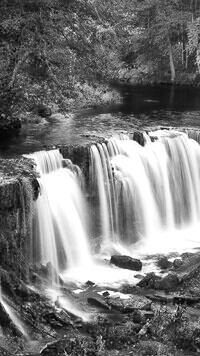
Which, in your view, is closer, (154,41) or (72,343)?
(72,343)

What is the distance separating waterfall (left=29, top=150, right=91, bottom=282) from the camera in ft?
53.2

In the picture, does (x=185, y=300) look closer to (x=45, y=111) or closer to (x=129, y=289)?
(x=129, y=289)

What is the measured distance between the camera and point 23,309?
41.5 ft

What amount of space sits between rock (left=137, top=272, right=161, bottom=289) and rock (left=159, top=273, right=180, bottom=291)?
6.4 inches

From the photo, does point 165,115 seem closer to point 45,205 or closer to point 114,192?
point 114,192

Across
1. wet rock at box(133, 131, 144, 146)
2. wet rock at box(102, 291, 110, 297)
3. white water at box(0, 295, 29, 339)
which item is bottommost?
wet rock at box(102, 291, 110, 297)

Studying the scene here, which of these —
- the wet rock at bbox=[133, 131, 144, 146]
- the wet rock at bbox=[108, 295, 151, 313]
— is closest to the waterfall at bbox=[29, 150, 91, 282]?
the wet rock at bbox=[108, 295, 151, 313]

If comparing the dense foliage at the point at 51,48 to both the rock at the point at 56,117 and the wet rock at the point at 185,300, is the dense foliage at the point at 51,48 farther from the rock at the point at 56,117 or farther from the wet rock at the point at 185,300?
the wet rock at the point at 185,300

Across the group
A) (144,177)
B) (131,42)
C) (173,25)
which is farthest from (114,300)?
(131,42)

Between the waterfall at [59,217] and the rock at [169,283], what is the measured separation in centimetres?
324

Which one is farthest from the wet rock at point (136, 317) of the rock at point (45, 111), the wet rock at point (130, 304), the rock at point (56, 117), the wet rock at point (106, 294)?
the rock at point (45, 111)

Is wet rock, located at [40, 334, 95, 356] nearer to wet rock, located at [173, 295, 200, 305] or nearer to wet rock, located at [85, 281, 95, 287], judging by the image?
wet rock, located at [173, 295, 200, 305]

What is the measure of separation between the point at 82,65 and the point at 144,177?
20.7 ft

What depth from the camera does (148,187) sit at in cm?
2062
